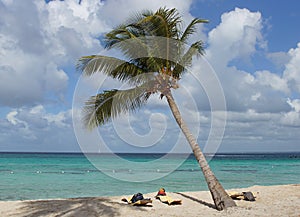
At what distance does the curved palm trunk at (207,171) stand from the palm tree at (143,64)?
0.03m

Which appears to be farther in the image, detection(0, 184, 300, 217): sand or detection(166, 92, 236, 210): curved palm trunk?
detection(166, 92, 236, 210): curved palm trunk

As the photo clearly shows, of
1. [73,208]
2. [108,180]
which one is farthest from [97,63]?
[108,180]

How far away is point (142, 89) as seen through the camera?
1142 cm

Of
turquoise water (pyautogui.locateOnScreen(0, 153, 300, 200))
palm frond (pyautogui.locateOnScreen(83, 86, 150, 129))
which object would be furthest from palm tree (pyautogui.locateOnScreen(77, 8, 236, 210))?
turquoise water (pyautogui.locateOnScreen(0, 153, 300, 200))

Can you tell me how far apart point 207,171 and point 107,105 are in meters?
3.80

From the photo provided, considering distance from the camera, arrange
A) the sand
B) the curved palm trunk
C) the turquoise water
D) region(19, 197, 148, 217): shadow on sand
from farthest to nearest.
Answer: the turquoise water < the curved palm trunk < region(19, 197, 148, 217): shadow on sand < the sand

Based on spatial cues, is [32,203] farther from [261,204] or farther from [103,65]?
[261,204]

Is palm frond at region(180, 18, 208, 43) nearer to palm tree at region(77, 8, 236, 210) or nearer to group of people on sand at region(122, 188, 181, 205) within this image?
palm tree at region(77, 8, 236, 210)

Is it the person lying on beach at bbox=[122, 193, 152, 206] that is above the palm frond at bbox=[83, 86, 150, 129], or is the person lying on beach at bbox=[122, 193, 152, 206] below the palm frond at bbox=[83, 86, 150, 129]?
below

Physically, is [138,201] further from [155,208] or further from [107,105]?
[107,105]

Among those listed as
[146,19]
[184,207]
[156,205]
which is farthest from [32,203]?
[146,19]

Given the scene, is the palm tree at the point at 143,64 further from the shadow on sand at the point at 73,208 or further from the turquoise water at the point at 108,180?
the turquoise water at the point at 108,180

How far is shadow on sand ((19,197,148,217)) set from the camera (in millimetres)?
10359

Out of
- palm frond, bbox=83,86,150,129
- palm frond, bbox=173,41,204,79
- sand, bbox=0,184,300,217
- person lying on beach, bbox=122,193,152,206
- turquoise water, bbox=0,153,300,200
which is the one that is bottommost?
sand, bbox=0,184,300,217
